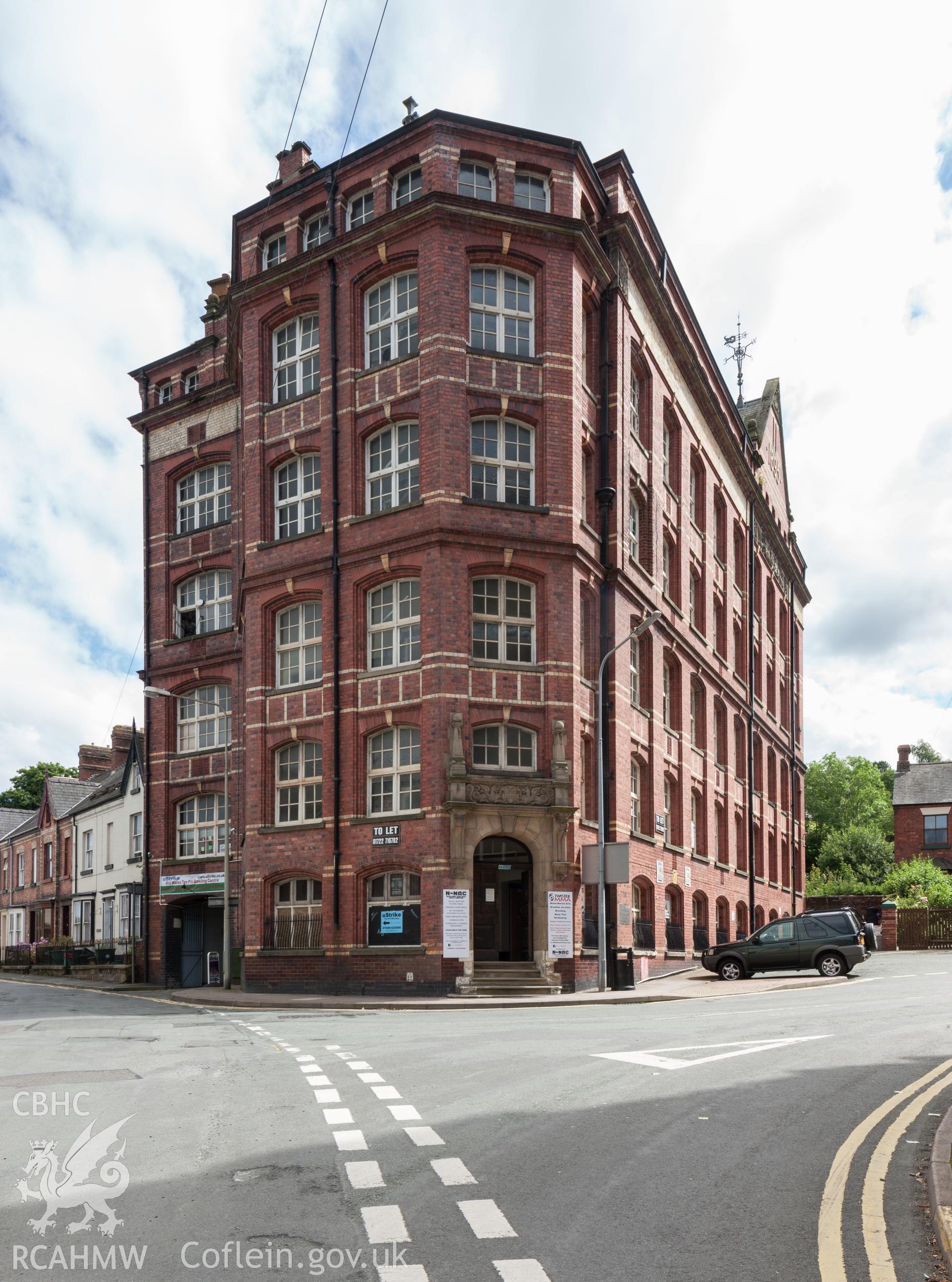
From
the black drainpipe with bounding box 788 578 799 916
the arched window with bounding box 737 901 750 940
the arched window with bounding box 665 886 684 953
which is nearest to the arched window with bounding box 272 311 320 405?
the arched window with bounding box 665 886 684 953

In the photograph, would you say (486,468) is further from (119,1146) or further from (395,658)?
(119,1146)

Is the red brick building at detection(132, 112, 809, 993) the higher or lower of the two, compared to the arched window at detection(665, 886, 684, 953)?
higher

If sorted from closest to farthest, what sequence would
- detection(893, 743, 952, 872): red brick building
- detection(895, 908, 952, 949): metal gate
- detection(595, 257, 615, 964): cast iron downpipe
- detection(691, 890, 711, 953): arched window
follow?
detection(595, 257, 615, 964): cast iron downpipe, detection(691, 890, 711, 953): arched window, detection(895, 908, 952, 949): metal gate, detection(893, 743, 952, 872): red brick building

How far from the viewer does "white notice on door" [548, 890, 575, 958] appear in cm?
2794

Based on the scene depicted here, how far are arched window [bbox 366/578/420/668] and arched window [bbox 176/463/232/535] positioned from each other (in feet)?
40.5

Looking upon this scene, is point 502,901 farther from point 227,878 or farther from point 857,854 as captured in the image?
point 857,854

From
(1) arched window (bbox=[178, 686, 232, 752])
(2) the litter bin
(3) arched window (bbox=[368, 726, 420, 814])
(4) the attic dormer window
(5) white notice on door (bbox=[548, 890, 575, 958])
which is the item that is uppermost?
(4) the attic dormer window

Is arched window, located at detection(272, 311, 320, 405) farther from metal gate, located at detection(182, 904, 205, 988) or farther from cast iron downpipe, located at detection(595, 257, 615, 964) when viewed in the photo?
metal gate, located at detection(182, 904, 205, 988)

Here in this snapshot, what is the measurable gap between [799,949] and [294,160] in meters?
26.0

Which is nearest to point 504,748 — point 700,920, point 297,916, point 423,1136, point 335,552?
point 335,552

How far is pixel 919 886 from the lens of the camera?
55281mm

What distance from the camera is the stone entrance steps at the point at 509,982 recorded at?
2723 cm

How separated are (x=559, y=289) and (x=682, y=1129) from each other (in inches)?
999

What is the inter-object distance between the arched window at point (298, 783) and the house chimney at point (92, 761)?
34293mm
